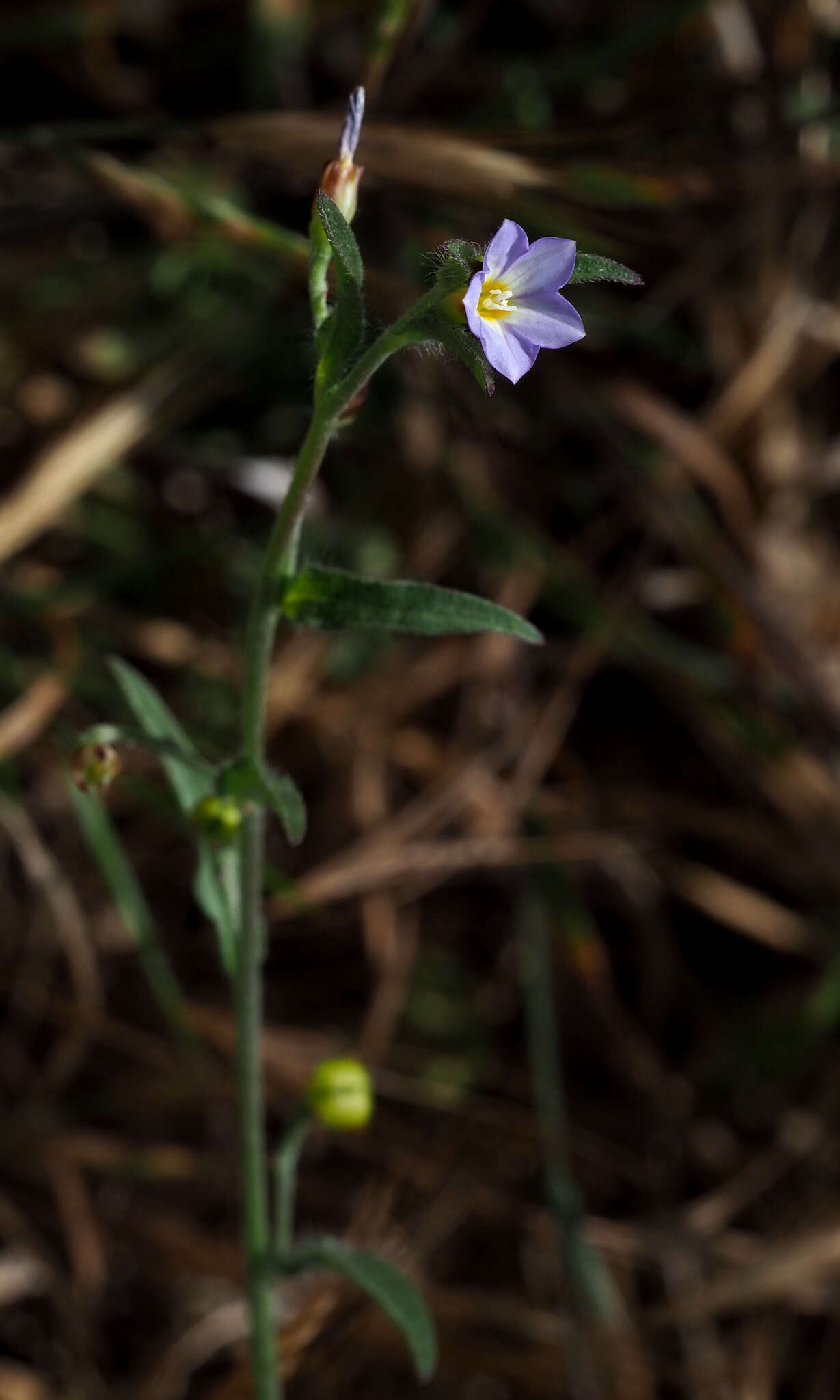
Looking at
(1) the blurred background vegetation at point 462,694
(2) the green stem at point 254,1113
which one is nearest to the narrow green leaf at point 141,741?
(2) the green stem at point 254,1113

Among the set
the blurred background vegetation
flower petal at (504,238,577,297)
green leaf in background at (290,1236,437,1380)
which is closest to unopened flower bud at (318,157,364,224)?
flower petal at (504,238,577,297)

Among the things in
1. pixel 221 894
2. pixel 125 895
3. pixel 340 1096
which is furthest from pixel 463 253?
pixel 125 895

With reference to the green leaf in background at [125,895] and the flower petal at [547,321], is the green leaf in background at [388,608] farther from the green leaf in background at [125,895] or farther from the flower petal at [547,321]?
the green leaf in background at [125,895]

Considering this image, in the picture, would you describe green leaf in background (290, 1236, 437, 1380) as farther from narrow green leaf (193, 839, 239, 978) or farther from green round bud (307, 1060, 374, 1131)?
narrow green leaf (193, 839, 239, 978)

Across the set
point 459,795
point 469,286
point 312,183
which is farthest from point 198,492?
point 469,286

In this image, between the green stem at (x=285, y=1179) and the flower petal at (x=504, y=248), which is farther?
the green stem at (x=285, y=1179)
